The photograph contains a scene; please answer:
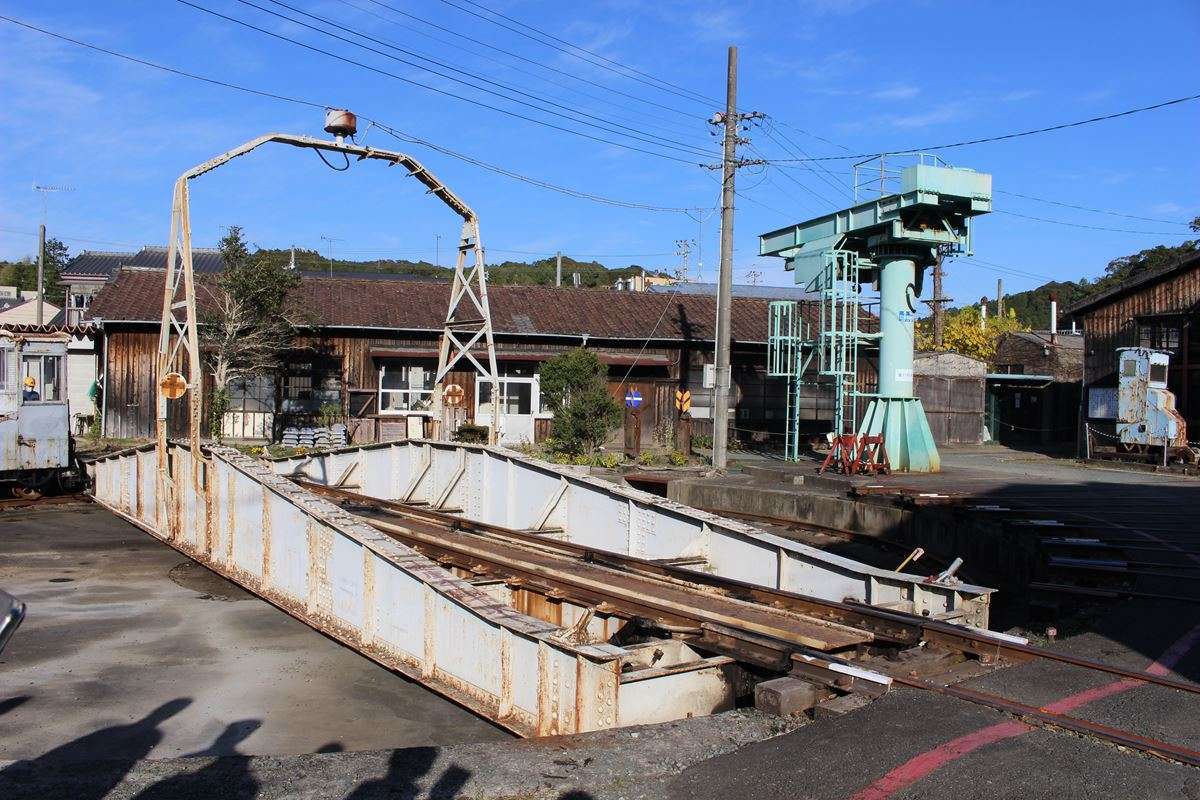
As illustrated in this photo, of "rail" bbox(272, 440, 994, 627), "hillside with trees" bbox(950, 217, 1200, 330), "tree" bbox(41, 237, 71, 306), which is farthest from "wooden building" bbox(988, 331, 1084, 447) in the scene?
"tree" bbox(41, 237, 71, 306)

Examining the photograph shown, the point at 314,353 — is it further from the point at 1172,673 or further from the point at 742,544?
the point at 1172,673

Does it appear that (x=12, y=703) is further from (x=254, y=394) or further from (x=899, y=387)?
(x=254, y=394)

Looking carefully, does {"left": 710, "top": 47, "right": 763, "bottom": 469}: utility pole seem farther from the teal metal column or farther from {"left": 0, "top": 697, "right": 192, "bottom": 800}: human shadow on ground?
{"left": 0, "top": 697, "right": 192, "bottom": 800}: human shadow on ground

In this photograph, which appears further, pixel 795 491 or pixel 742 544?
pixel 795 491

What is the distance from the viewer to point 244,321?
85.6 feet

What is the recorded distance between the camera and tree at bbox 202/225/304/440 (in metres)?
25.9

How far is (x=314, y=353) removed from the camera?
92.9 ft

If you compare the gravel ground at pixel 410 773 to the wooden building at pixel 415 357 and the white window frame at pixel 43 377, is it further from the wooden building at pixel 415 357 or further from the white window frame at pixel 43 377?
the wooden building at pixel 415 357

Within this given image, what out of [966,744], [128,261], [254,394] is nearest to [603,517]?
[966,744]

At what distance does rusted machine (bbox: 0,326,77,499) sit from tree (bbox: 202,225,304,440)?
6488mm

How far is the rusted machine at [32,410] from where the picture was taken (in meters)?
17.9

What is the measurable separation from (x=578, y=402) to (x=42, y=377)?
10962 millimetres

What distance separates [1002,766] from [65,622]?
9244 millimetres

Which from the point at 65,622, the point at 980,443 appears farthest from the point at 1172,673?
the point at 980,443
